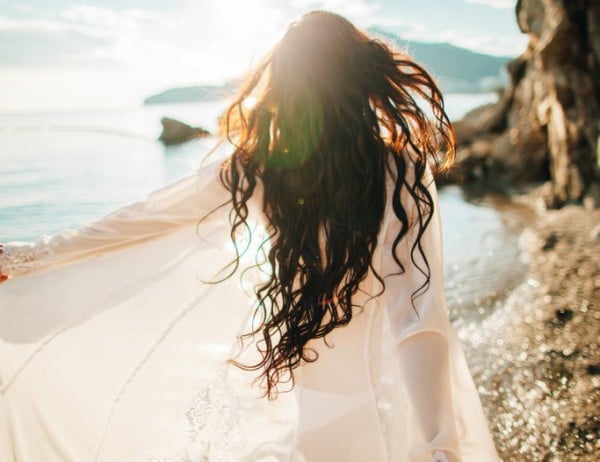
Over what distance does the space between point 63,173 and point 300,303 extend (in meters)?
4.15

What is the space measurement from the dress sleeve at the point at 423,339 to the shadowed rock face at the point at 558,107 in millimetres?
7815

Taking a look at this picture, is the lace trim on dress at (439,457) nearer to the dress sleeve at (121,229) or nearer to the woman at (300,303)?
the woman at (300,303)

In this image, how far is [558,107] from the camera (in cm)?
1027

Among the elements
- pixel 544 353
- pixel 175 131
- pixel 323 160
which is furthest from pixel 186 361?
pixel 175 131

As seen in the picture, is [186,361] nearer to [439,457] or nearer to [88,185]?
[439,457]

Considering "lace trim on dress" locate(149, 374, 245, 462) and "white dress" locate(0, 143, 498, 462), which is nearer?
"white dress" locate(0, 143, 498, 462)

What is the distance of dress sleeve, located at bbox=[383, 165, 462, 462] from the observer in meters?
1.47

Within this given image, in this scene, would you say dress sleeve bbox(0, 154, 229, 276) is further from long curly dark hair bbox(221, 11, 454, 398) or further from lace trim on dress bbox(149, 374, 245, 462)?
lace trim on dress bbox(149, 374, 245, 462)

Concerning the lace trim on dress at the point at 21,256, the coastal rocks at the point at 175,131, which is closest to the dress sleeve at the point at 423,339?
the lace trim on dress at the point at 21,256

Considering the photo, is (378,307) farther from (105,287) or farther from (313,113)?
(105,287)

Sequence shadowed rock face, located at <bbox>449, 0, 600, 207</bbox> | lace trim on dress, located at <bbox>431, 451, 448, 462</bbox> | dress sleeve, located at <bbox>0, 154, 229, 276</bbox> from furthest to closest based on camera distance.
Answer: shadowed rock face, located at <bbox>449, 0, 600, 207</bbox> → dress sleeve, located at <bbox>0, 154, 229, 276</bbox> → lace trim on dress, located at <bbox>431, 451, 448, 462</bbox>

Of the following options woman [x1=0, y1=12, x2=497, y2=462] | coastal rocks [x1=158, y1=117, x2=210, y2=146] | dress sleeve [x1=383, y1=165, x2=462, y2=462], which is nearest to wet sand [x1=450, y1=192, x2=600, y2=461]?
woman [x1=0, y1=12, x2=497, y2=462]

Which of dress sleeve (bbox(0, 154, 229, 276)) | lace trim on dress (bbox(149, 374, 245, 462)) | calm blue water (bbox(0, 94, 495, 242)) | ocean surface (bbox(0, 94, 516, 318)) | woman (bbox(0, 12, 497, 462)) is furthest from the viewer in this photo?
ocean surface (bbox(0, 94, 516, 318))

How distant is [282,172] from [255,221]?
37 centimetres
